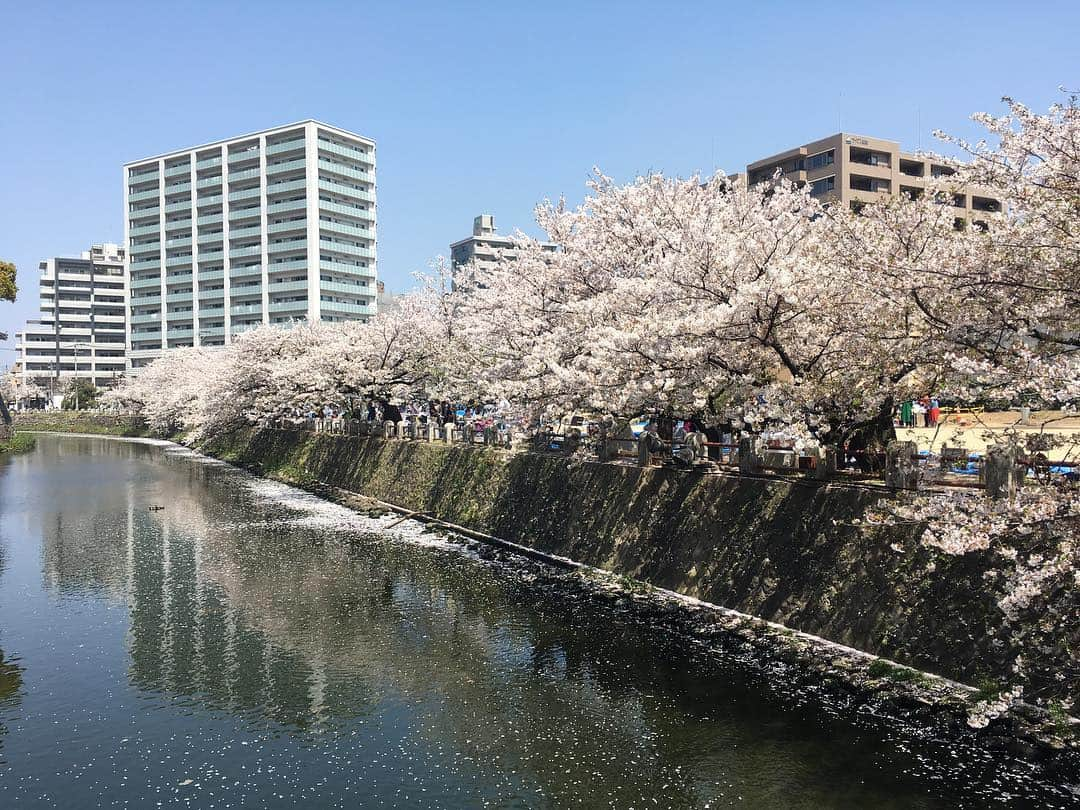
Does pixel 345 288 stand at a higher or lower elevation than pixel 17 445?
higher

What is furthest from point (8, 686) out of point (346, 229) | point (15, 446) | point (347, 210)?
point (347, 210)

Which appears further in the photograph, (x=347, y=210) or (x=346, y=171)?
(x=347, y=210)

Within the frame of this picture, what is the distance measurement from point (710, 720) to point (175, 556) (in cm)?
1806

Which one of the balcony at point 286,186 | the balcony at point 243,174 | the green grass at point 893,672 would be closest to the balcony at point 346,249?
the balcony at point 286,186

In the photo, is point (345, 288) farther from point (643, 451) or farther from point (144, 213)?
point (643, 451)

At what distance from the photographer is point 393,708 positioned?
12.3 m

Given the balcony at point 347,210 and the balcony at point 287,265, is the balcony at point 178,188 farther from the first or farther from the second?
the balcony at point 347,210

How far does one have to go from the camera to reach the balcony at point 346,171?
328 ft

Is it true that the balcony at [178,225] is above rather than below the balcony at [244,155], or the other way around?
below

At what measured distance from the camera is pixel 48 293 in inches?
5153

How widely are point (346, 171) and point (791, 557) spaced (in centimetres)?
9806

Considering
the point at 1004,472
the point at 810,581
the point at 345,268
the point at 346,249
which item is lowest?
the point at 810,581

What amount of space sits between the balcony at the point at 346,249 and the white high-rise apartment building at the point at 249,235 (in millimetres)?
155

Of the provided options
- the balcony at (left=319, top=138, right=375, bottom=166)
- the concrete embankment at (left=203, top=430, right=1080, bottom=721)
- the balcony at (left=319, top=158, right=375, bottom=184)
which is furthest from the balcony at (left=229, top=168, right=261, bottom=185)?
the concrete embankment at (left=203, top=430, right=1080, bottom=721)
